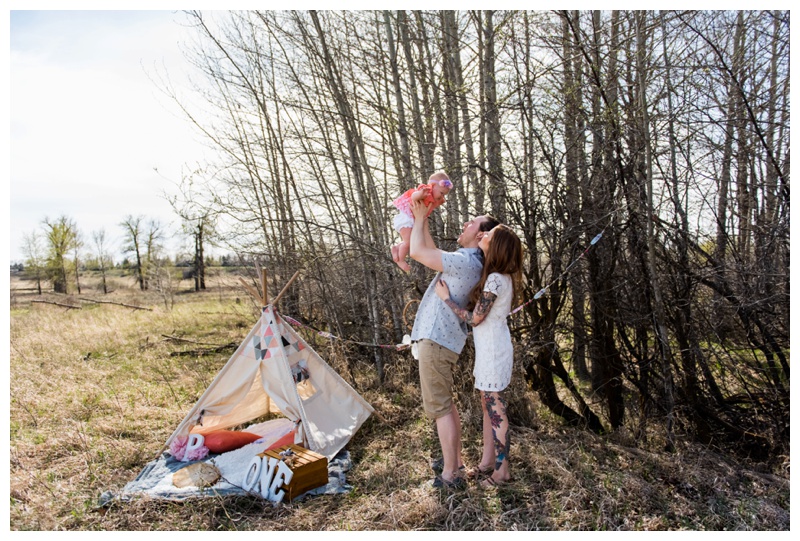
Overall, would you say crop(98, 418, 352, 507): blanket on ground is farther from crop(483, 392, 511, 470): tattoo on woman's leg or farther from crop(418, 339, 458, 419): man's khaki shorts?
crop(483, 392, 511, 470): tattoo on woman's leg

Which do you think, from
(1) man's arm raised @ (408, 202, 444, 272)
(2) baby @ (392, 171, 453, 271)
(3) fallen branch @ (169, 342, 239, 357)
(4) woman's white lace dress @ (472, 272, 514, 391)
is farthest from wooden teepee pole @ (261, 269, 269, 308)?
(3) fallen branch @ (169, 342, 239, 357)

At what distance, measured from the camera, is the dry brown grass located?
267cm

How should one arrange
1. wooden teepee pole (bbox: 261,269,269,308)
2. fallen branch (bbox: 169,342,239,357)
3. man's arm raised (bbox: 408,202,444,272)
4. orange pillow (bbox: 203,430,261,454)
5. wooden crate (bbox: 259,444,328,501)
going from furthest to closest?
1. fallen branch (bbox: 169,342,239,357)
2. wooden teepee pole (bbox: 261,269,269,308)
3. orange pillow (bbox: 203,430,261,454)
4. wooden crate (bbox: 259,444,328,501)
5. man's arm raised (bbox: 408,202,444,272)

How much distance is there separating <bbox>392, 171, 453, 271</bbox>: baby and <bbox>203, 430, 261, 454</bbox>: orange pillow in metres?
1.84

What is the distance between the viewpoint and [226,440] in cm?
363

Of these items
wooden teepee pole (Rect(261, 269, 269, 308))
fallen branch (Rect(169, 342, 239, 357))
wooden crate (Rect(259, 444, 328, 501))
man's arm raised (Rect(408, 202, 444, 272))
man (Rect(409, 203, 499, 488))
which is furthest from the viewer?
fallen branch (Rect(169, 342, 239, 357))

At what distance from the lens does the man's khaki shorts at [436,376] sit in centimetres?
280

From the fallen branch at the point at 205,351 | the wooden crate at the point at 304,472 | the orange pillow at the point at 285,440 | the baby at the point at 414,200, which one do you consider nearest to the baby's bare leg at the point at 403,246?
the baby at the point at 414,200

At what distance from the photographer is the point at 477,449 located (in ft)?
11.5

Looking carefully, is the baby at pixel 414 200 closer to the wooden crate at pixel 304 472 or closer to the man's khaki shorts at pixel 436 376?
the man's khaki shorts at pixel 436 376

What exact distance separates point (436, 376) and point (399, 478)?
76 cm

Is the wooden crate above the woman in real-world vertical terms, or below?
below

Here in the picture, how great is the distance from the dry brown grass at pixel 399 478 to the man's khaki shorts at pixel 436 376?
1.55 ft

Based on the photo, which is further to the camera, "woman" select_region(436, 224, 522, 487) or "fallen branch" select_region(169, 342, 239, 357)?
"fallen branch" select_region(169, 342, 239, 357)
